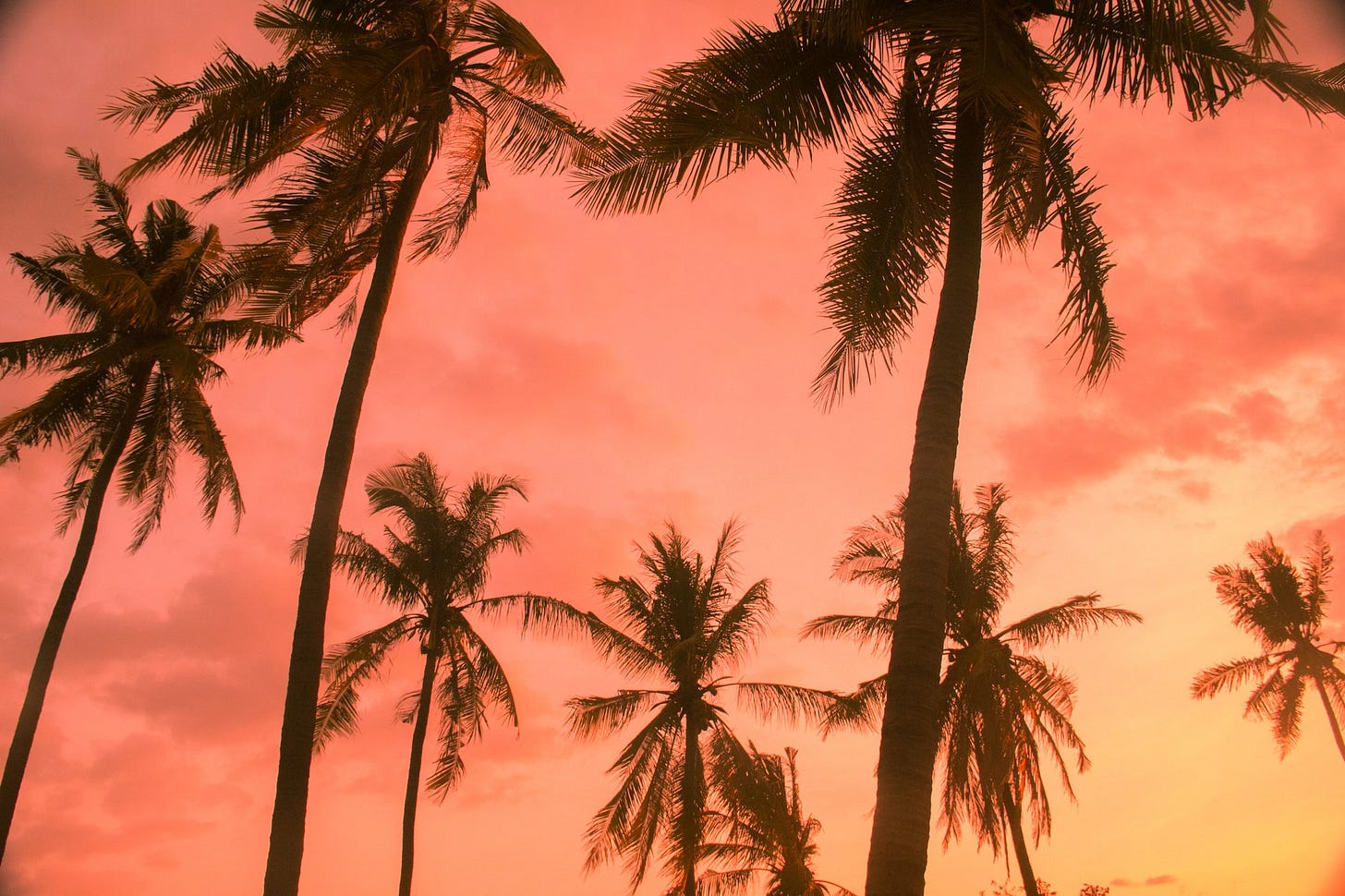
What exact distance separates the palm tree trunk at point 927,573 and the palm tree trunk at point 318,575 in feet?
16.8

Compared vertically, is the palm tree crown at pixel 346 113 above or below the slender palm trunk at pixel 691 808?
above

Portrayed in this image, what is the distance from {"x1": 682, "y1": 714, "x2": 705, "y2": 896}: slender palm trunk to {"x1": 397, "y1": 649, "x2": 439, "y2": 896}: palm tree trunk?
555cm

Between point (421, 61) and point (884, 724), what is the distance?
8.78 m

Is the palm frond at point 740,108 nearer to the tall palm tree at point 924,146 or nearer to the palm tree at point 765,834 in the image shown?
the tall palm tree at point 924,146

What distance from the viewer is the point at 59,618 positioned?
15.3 m

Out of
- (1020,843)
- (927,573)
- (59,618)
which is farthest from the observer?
(1020,843)

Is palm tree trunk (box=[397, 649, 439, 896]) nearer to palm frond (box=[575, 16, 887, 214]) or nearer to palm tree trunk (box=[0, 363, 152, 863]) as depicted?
palm tree trunk (box=[0, 363, 152, 863])

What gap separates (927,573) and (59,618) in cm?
1485

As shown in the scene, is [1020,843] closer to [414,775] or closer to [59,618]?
[414,775]

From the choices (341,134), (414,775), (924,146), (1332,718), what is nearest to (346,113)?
(341,134)

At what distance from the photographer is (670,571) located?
23750 mm

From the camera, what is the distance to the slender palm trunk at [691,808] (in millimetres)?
19078

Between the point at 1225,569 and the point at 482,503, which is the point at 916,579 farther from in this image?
the point at 1225,569

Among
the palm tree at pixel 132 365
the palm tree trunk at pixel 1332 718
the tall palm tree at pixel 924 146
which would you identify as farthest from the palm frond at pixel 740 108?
the palm tree trunk at pixel 1332 718
